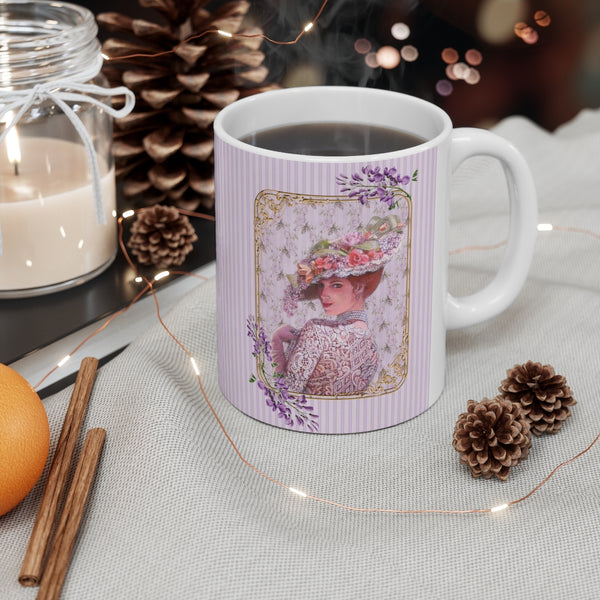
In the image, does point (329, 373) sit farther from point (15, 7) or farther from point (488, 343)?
point (15, 7)

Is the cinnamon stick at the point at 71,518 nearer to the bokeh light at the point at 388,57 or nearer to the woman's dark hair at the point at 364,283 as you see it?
the woman's dark hair at the point at 364,283

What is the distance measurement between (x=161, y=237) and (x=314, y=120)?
238 mm

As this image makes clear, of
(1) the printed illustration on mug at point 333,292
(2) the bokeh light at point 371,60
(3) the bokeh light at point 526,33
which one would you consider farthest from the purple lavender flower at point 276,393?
(3) the bokeh light at point 526,33

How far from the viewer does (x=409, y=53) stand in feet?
3.57

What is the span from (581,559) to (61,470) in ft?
1.08

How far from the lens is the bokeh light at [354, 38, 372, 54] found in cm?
96

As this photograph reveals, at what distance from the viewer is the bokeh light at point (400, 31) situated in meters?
1.03

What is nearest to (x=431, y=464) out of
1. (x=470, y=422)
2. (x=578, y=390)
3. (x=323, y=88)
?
(x=470, y=422)

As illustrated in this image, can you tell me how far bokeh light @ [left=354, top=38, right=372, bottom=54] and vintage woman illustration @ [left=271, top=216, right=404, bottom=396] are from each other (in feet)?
1.47

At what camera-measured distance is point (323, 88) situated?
2.18 ft

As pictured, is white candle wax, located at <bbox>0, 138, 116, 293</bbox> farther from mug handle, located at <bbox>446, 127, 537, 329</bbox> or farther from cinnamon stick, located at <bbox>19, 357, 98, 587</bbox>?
mug handle, located at <bbox>446, 127, 537, 329</bbox>

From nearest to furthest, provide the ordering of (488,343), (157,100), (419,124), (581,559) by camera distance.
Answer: (581,559), (419,124), (488,343), (157,100)

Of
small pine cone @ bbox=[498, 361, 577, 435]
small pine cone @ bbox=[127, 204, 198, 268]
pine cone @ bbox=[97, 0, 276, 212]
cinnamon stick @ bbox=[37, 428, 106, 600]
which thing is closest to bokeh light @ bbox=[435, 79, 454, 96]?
pine cone @ bbox=[97, 0, 276, 212]

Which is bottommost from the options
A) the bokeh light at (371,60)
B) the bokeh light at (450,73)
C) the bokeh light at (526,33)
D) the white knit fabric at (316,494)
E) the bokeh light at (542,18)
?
the white knit fabric at (316,494)
